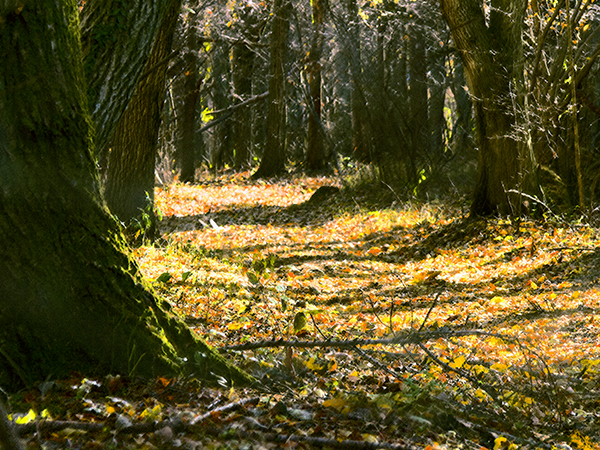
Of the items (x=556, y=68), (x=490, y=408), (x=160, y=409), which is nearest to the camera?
(x=160, y=409)

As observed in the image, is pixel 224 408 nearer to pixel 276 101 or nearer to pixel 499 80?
pixel 499 80

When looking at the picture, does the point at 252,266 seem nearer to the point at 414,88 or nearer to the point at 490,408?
the point at 490,408

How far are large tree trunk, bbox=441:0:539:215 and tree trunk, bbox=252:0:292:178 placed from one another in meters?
9.27

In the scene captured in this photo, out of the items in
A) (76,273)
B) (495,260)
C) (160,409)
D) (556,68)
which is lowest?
(495,260)

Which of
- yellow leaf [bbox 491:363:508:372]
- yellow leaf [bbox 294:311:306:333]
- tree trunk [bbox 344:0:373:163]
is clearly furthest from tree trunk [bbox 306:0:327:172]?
yellow leaf [bbox 491:363:508:372]

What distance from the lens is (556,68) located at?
8.13m

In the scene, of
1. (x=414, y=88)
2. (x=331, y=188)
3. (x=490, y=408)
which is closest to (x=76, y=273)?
(x=490, y=408)

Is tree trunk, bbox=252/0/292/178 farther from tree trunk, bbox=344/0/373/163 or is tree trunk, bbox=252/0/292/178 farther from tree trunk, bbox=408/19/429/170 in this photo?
tree trunk, bbox=408/19/429/170

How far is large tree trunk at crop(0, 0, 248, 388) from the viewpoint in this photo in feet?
7.86

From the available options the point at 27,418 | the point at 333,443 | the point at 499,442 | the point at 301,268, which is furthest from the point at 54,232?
the point at 301,268

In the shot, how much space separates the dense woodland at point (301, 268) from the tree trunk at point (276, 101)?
3400 mm

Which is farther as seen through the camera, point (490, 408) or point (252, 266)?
point (252, 266)

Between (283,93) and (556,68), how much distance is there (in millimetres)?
10787

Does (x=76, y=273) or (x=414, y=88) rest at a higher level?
(x=414, y=88)
